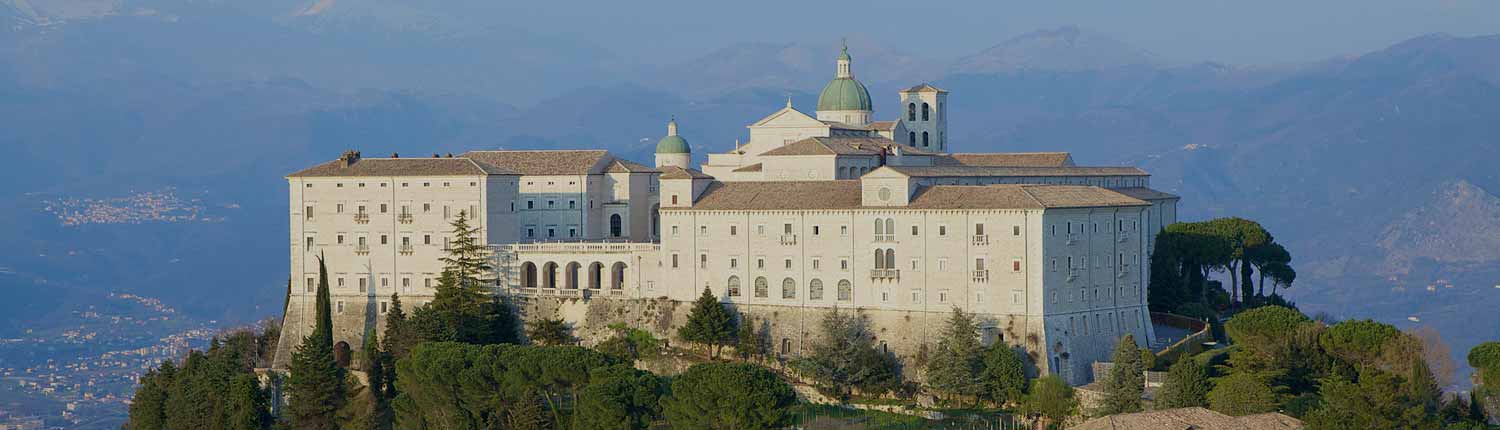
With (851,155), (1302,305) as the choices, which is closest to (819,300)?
(851,155)

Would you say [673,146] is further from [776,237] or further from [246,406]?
[246,406]

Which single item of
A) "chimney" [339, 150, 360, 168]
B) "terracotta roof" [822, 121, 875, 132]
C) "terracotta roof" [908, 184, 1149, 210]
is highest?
"terracotta roof" [822, 121, 875, 132]

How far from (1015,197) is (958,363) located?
5694 mm

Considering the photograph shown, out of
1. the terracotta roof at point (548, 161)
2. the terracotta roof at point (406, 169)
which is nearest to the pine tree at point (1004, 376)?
the terracotta roof at point (548, 161)

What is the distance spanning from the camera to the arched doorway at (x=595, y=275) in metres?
77.6

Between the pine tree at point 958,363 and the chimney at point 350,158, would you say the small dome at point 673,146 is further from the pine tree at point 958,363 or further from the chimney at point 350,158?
the pine tree at point 958,363

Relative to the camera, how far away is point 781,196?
2832 inches

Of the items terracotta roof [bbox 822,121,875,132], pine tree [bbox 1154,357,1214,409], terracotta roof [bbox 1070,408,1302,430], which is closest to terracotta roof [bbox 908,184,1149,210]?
pine tree [bbox 1154,357,1214,409]

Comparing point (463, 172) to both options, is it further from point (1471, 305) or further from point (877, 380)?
point (1471, 305)

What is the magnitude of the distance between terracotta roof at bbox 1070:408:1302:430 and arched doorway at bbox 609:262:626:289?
913 inches

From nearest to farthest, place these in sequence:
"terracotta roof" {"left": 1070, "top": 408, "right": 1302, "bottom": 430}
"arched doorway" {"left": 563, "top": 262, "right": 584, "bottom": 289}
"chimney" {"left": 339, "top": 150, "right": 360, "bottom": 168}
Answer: "terracotta roof" {"left": 1070, "top": 408, "right": 1302, "bottom": 430} → "arched doorway" {"left": 563, "top": 262, "right": 584, "bottom": 289} → "chimney" {"left": 339, "top": 150, "right": 360, "bottom": 168}

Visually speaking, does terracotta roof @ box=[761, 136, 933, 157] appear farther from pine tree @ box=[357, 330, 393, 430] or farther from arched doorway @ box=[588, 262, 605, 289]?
pine tree @ box=[357, 330, 393, 430]

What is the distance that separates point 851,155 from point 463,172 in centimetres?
1439

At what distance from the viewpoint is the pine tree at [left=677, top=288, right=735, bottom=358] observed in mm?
71062
